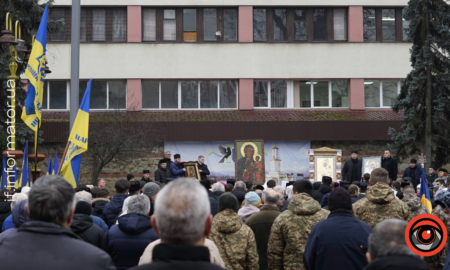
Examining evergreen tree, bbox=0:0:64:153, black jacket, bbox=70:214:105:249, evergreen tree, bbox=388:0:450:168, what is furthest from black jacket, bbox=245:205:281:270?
evergreen tree, bbox=388:0:450:168

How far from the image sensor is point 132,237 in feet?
20.7

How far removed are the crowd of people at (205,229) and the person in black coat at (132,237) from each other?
0.4 inches

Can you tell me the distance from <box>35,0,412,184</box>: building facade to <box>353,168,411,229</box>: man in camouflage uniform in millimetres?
21022

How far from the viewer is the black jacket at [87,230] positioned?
20.8ft

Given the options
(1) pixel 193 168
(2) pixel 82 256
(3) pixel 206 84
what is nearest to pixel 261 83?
(3) pixel 206 84

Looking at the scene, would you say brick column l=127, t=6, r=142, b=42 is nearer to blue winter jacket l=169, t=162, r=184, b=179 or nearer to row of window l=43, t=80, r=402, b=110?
row of window l=43, t=80, r=402, b=110

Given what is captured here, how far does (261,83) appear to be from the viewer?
29656mm

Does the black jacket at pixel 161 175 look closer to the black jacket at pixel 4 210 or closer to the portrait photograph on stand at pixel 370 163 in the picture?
the portrait photograph on stand at pixel 370 163

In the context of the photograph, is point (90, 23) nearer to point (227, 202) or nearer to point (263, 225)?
point (263, 225)

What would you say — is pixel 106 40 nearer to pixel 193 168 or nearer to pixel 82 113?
pixel 193 168

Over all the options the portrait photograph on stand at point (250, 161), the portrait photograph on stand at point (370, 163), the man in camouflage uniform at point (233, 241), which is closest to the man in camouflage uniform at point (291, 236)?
the man in camouflage uniform at point (233, 241)

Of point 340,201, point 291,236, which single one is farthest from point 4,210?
point 340,201

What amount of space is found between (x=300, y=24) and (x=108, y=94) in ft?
32.3

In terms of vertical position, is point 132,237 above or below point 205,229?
below
